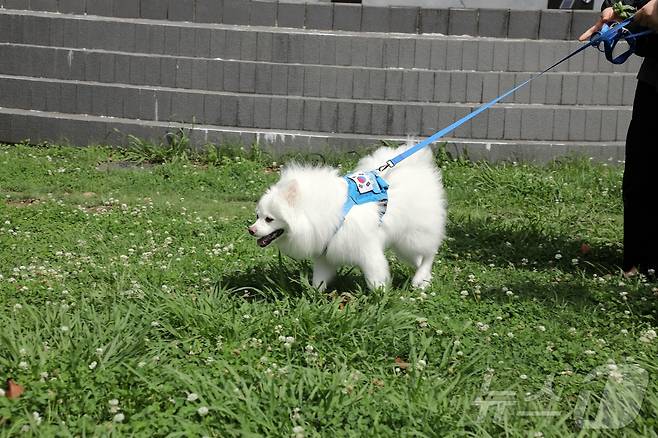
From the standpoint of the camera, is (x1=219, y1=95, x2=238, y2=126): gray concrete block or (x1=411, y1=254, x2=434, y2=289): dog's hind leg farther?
(x1=219, y1=95, x2=238, y2=126): gray concrete block

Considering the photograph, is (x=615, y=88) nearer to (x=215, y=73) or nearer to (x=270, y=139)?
(x=270, y=139)

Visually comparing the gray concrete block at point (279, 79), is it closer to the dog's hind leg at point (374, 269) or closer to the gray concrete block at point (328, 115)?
the gray concrete block at point (328, 115)

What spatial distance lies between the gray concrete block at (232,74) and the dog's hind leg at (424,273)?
190 inches

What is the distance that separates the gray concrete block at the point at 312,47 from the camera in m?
10.0

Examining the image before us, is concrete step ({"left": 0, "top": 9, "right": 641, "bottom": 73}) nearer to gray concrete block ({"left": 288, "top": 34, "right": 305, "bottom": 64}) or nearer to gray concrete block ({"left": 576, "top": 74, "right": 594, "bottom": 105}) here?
gray concrete block ({"left": 288, "top": 34, "right": 305, "bottom": 64})

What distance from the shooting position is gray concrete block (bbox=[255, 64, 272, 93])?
394 inches

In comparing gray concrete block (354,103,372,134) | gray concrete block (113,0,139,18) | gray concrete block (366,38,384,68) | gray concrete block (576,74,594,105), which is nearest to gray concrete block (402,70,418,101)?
gray concrete block (366,38,384,68)

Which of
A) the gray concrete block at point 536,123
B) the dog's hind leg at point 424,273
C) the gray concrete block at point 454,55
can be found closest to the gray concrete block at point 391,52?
the gray concrete block at point 454,55

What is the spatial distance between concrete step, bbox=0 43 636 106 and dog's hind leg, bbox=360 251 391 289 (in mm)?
5026

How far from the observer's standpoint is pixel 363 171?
576cm

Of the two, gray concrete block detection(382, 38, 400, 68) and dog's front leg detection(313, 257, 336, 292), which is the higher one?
gray concrete block detection(382, 38, 400, 68)

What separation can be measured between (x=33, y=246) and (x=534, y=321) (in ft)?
11.7

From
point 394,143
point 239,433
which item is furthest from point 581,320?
point 394,143

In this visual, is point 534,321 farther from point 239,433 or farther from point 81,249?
point 81,249
